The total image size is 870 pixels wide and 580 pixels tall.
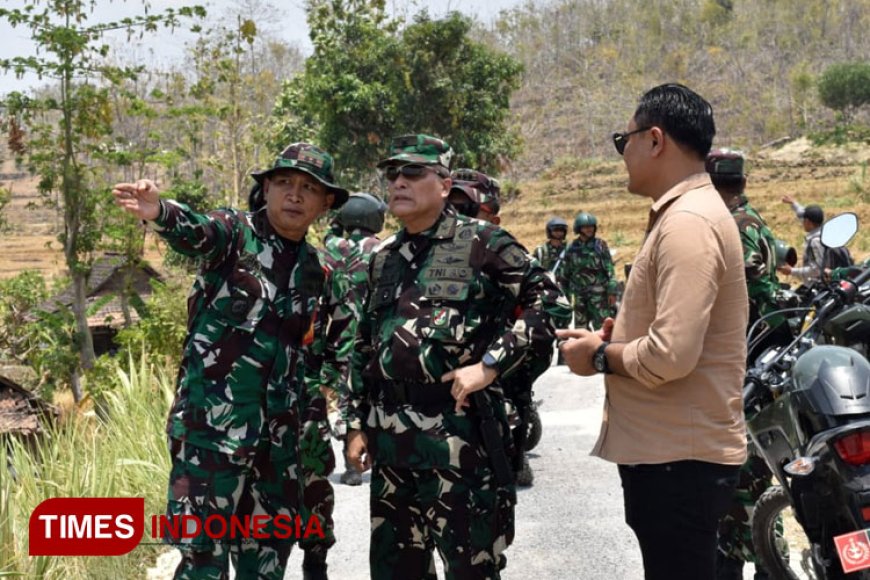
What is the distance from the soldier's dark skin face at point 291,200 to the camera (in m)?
3.66

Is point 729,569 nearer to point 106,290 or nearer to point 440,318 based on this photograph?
point 440,318

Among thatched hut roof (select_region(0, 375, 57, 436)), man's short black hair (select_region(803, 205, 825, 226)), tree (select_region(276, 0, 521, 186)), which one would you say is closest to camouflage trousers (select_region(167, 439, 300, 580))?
man's short black hair (select_region(803, 205, 825, 226))

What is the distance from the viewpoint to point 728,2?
91.6 meters

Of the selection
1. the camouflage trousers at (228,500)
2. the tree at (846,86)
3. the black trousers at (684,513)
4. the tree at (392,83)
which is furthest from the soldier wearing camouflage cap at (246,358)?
the tree at (846,86)

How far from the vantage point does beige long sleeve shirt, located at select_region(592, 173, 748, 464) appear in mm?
2475

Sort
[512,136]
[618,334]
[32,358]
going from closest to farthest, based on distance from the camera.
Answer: [618,334] < [32,358] < [512,136]

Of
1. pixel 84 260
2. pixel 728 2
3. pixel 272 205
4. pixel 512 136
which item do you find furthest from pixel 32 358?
pixel 728 2

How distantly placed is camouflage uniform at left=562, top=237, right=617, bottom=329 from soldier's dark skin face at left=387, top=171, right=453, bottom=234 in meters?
9.11

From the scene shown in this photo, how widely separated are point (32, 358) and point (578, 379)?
1449 centimetres

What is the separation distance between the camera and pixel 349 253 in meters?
5.55

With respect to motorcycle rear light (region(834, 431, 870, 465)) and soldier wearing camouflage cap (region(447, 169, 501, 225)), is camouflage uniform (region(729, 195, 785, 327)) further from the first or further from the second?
A: motorcycle rear light (region(834, 431, 870, 465))

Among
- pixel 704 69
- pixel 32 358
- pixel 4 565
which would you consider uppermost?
pixel 704 69

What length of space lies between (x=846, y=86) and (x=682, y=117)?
196ft

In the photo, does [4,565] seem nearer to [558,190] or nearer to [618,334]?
[618,334]
